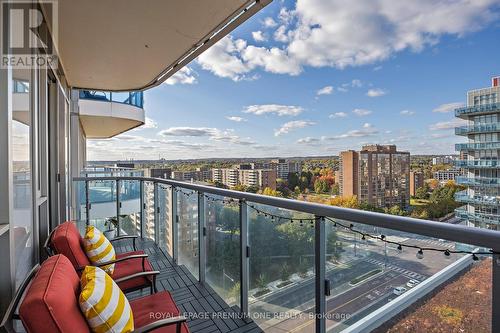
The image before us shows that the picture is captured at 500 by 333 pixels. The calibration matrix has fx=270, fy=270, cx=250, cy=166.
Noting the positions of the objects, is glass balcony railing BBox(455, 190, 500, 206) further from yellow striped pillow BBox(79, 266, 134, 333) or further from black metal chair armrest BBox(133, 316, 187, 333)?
yellow striped pillow BBox(79, 266, 134, 333)

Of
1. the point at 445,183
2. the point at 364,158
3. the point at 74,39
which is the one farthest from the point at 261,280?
the point at 364,158

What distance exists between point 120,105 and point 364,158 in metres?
10.2

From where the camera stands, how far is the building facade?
9828 mm

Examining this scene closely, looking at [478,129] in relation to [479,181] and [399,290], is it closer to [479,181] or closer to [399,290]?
[479,181]

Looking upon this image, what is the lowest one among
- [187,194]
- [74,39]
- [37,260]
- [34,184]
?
[37,260]

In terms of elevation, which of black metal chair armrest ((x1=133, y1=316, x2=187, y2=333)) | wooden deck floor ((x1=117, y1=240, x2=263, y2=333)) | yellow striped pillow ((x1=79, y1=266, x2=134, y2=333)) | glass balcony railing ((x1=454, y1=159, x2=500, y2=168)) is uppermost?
glass balcony railing ((x1=454, y1=159, x2=500, y2=168))

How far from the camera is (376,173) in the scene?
454 inches

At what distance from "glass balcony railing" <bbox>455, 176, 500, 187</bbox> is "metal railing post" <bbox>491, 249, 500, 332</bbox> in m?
11.8

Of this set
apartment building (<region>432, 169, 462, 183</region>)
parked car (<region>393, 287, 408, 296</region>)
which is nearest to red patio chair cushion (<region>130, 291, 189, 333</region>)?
parked car (<region>393, 287, 408, 296</region>)

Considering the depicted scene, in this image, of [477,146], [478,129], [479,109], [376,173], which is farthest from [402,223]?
[479,109]

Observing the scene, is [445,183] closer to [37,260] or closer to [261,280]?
[261,280]

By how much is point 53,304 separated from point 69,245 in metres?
1.15

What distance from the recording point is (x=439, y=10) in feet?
70.1

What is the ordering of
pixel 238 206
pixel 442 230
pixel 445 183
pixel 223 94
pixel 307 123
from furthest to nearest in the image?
1. pixel 307 123
2. pixel 223 94
3. pixel 445 183
4. pixel 238 206
5. pixel 442 230
